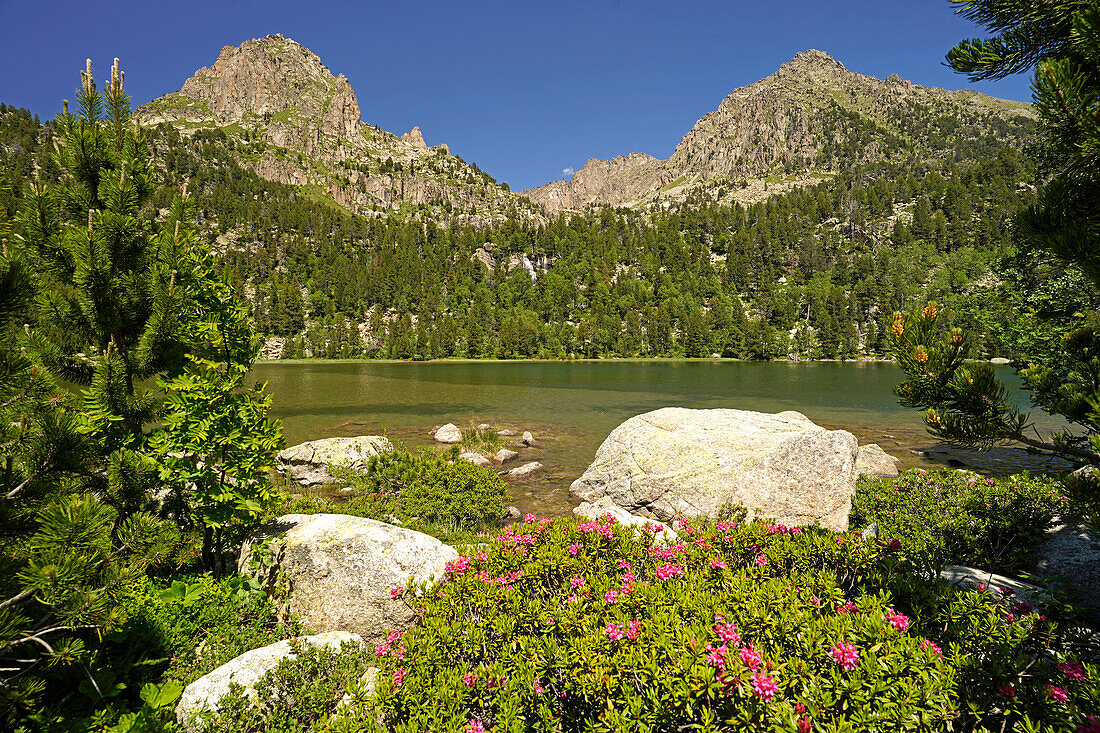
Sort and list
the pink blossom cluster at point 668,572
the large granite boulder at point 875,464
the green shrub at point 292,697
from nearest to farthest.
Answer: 1. the green shrub at point 292,697
2. the pink blossom cluster at point 668,572
3. the large granite boulder at point 875,464

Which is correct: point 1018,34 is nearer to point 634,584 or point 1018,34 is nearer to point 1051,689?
point 1051,689

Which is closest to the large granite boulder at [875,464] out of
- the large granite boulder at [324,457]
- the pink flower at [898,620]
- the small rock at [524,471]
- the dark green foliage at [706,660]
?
the small rock at [524,471]

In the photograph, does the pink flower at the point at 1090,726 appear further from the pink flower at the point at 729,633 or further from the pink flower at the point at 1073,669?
the pink flower at the point at 729,633

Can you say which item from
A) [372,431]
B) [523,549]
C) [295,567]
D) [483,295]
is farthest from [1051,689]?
[483,295]

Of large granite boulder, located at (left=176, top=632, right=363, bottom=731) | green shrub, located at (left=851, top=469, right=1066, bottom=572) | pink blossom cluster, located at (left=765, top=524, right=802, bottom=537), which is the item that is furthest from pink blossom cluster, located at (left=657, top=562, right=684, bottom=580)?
large granite boulder, located at (left=176, top=632, right=363, bottom=731)

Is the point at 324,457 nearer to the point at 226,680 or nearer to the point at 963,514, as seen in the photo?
the point at 226,680

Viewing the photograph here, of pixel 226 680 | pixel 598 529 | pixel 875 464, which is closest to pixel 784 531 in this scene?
pixel 598 529

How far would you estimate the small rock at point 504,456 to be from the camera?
2353 centimetres

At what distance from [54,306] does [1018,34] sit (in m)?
11.3

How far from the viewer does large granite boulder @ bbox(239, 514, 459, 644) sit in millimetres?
6992

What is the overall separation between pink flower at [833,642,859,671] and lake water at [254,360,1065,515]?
1220cm

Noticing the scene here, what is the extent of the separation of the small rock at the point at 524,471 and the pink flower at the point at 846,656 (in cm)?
1768

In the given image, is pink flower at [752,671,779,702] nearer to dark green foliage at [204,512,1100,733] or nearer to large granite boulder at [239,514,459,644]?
dark green foliage at [204,512,1100,733]

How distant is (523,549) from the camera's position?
20.1 ft
